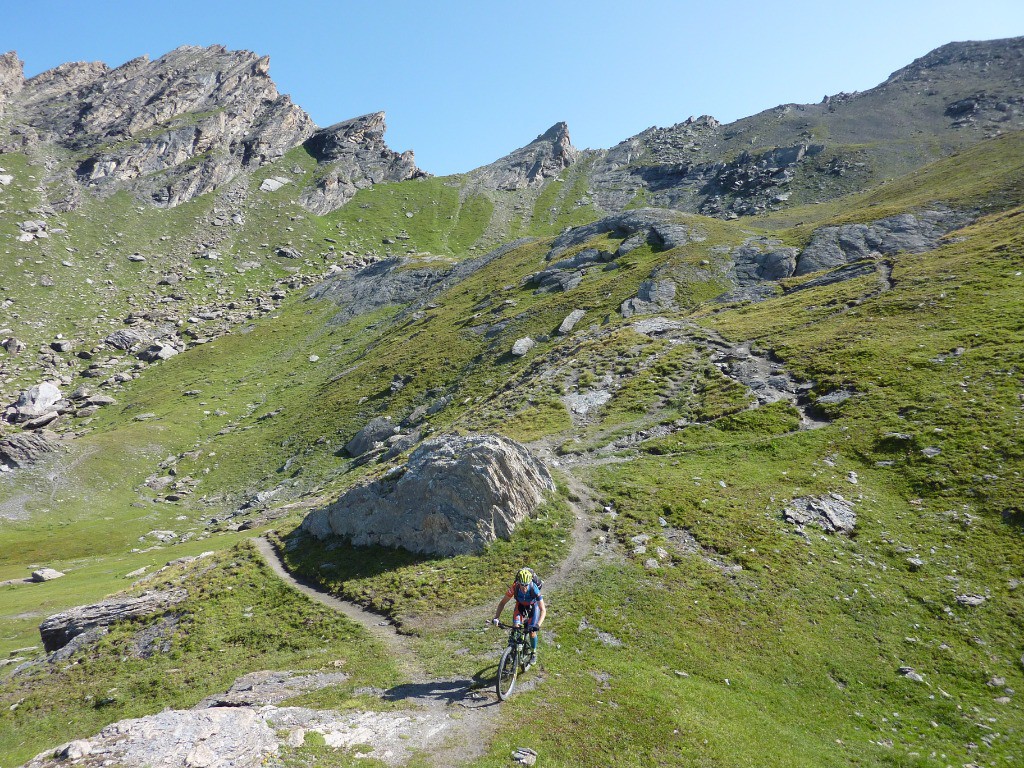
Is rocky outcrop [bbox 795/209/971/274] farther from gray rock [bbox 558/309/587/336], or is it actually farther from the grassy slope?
gray rock [bbox 558/309/587/336]

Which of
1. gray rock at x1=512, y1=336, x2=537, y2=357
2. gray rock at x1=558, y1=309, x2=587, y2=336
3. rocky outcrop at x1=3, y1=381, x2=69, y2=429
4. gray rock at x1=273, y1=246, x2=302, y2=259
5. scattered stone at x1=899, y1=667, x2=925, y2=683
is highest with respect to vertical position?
gray rock at x1=273, y1=246, x2=302, y2=259

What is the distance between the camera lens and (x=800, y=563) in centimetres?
2267

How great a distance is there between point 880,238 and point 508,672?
9477 centimetres

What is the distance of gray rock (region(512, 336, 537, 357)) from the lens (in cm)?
6956

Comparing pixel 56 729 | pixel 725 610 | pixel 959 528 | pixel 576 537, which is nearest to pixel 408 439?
pixel 576 537

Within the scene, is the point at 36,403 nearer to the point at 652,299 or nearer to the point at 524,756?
the point at 652,299

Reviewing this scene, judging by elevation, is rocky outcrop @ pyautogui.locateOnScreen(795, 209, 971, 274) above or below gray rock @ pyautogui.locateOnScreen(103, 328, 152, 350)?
below

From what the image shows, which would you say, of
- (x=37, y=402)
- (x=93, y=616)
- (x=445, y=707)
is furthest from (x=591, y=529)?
(x=37, y=402)

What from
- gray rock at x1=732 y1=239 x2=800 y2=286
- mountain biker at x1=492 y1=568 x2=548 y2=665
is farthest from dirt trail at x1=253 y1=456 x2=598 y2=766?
gray rock at x1=732 y1=239 x2=800 y2=286

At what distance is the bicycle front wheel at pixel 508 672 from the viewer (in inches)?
592

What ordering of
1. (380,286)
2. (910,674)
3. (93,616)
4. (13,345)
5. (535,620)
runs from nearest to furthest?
(535,620), (910,674), (93,616), (13,345), (380,286)

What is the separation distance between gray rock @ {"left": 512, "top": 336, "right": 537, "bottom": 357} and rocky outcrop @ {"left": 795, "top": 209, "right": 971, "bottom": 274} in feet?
148

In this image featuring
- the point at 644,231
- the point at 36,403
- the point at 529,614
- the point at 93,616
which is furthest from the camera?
the point at 644,231

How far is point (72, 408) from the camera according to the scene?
93750 millimetres
